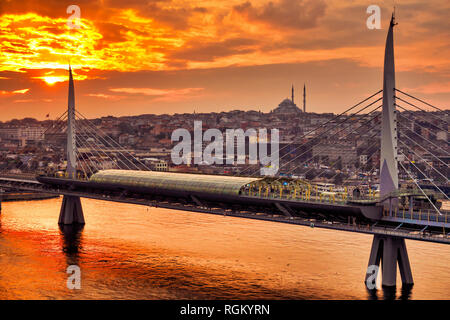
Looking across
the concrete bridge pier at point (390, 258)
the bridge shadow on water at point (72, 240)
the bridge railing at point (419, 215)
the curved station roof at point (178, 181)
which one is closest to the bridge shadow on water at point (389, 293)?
the concrete bridge pier at point (390, 258)

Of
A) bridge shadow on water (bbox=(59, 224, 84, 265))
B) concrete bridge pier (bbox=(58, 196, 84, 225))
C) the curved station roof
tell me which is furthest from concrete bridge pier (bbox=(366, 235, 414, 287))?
concrete bridge pier (bbox=(58, 196, 84, 225))

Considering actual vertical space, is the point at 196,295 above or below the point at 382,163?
below

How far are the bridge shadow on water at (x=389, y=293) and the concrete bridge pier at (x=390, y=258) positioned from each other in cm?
33

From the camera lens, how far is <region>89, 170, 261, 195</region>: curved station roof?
36.4 m

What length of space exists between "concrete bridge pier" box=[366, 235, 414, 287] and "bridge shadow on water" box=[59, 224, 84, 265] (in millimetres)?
16048

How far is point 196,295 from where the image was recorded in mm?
29500

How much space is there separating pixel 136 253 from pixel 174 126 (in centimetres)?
12401

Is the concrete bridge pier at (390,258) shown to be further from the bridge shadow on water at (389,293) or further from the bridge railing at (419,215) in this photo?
the bridge railing at (419,215)

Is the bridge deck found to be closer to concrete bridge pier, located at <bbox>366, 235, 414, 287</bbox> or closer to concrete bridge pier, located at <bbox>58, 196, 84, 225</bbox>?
concrete bridge pier, located at <bbox>366, 235, 414, 287</bbox>

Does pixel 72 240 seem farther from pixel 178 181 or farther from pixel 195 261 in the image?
pixel 195 261

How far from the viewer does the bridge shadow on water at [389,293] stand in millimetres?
28453
